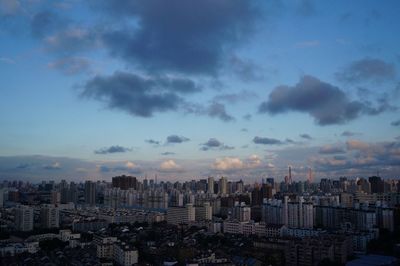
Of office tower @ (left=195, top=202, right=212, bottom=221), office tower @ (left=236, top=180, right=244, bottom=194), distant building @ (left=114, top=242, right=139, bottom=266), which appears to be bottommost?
distant building @ (left=114, top=242, right=139, bottom=266)

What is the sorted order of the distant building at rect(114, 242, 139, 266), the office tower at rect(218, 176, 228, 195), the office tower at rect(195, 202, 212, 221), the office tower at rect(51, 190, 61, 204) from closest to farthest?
the distant building at rect(114, 242, 139, 266) → the office tower at rect(195, 202, 212, 221) → the office tower at rect(51, 190, 61, 204) → the office tower at rect(218, 176, 228, 195)

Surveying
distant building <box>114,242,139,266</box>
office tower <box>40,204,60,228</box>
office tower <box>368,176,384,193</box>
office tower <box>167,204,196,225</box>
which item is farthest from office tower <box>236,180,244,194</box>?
distant building <box>114,242,139,266</box>

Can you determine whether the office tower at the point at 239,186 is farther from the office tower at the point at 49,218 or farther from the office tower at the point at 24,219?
the office tower at the point at 24,219

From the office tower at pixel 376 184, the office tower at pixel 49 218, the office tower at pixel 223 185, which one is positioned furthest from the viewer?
the office tower at pixel 223 185

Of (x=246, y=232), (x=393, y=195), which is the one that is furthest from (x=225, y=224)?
(x=393, y=195)

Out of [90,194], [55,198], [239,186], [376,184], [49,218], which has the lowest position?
[49,218]

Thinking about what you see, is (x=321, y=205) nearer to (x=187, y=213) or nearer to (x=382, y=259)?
(x=187, y=213)

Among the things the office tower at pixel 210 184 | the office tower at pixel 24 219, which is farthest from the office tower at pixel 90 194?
the office tower at pixel 24 219

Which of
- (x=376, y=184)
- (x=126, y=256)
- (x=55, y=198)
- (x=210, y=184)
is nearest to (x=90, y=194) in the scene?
(x=55, y=198)

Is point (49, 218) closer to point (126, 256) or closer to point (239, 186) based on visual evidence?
point (126, 256)

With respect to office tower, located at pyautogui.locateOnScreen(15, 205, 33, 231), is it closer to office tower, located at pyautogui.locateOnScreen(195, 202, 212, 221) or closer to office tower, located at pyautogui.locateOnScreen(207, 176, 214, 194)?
office tower, located at pyautogui.locateOnScreen(195, 202, 212, 221)
